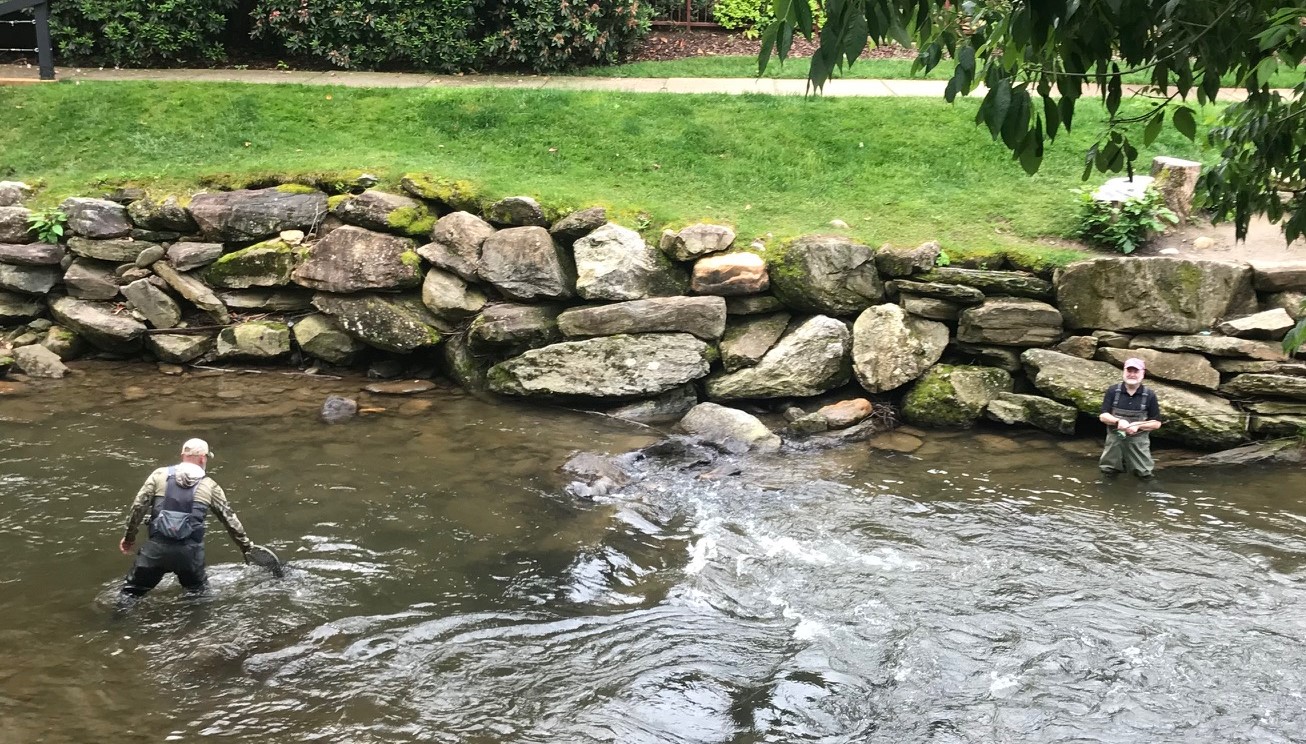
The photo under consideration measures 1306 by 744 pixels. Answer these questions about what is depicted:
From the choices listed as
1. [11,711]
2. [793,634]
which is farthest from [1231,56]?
[11,711]

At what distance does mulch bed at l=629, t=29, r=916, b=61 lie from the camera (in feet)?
60.1

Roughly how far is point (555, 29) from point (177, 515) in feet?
38.7

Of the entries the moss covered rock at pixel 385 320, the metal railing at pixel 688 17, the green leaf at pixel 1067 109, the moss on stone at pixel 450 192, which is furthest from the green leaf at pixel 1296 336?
the metal railing at pixel 688 17

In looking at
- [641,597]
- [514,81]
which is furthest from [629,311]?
[514,81]

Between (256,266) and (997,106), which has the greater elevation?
(997,106)

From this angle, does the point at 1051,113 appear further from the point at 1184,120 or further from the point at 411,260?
the point at 411,260

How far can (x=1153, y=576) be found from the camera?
7.56m

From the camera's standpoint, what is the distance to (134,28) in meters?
16.3

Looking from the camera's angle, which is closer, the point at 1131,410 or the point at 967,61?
the point at 967,61

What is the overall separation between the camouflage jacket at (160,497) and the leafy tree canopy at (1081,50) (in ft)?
18.4

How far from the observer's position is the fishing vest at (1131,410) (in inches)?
367

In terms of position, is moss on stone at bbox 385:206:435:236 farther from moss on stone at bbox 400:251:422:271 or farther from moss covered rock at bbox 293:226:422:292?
moss on stone at bbox 400:251:422:271

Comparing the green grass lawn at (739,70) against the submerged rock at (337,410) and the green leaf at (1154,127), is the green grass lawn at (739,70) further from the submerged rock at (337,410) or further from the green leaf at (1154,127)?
the green leaf at (1154,127)

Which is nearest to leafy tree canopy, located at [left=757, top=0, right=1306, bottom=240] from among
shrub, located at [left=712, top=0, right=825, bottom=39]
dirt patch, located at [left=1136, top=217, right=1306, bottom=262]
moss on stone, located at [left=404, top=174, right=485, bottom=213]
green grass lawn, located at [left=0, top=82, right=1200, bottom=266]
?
dirt patch, located at [left=1136, top=217, right=1306, bottom=262]
